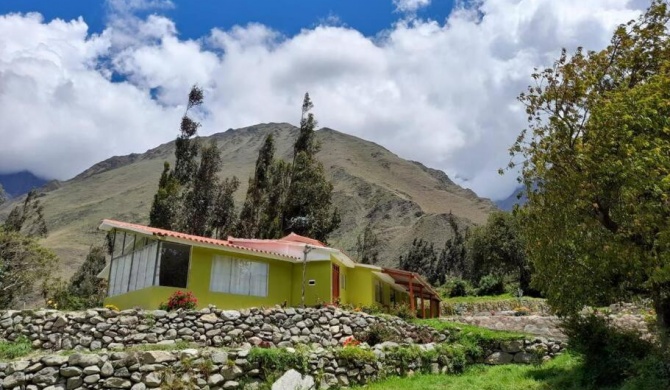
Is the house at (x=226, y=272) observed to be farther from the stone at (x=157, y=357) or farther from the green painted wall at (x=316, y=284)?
the stone at (x=157, y=357)

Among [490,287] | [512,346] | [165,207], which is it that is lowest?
[512,346]

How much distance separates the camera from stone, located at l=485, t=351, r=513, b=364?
20.4m

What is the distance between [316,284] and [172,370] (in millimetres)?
11853

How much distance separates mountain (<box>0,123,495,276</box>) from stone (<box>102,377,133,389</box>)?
78.5m

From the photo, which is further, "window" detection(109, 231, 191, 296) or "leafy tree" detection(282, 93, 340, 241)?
"leafy tree" detection(282, 93, 340, 241)

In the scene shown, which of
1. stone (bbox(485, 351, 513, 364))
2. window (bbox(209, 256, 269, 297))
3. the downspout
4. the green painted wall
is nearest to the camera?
stone (bbox(485, 351, 513, 364))

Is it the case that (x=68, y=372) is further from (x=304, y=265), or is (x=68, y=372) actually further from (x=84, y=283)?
(x=84, y=283)

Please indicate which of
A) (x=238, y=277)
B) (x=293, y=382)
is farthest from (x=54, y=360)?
(x=238, y=277)

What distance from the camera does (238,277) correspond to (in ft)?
76.3

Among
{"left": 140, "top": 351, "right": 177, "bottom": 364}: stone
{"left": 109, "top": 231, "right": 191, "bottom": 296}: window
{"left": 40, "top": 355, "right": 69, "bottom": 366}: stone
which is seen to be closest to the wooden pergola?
{"left": 109, "top": 231, "right": 191, "bottom": 296}: window

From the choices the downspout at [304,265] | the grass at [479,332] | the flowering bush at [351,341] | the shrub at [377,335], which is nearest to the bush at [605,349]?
the grass at [479,332]

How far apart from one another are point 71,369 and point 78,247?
109 metres

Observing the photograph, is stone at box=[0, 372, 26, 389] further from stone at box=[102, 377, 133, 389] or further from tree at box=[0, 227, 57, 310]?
tree at box=[0, 227, 57, 310]

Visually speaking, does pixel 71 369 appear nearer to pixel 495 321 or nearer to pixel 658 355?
pixel 658 355
